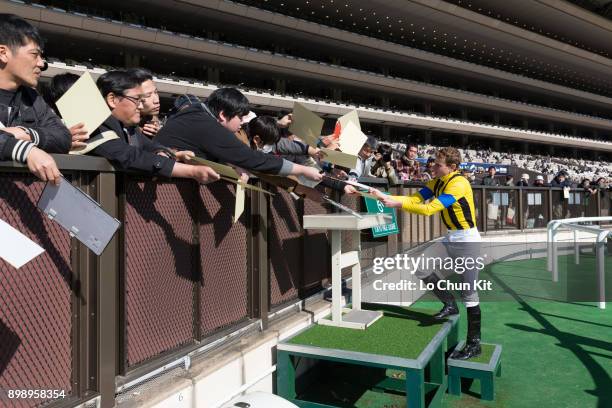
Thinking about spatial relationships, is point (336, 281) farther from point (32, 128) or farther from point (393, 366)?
point (32, 128)

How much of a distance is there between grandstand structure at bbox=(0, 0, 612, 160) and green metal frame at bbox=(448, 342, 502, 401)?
90.3ft

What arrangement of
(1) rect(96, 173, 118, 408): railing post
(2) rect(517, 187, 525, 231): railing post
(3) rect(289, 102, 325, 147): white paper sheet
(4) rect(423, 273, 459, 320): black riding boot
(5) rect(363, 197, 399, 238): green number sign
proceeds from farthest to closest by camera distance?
(2) rect(517, 187, 525, 231): railing post, (5) rect(363, 197, 399, 238): green number sign, (4) rect(423, 273, 459, 320): black riding boot, (3) rect(289, 102, 325, 147): white paper sheet, (1) rect(96, 173, 118, 408): railing post

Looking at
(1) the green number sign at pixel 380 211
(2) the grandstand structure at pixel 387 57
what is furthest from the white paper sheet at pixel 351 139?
(2) the grandstand structure at pixel 387 57

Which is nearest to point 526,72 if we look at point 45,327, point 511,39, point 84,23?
point 511,39

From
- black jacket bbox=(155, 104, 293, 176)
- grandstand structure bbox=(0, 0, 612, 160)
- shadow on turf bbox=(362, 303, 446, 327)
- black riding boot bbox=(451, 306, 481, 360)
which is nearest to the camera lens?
black jacket bbox=(155, 104, 293, 176)

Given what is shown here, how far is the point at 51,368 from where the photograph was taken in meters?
2.21

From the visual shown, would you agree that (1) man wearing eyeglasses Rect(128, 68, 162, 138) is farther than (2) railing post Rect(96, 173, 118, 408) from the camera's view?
Yes

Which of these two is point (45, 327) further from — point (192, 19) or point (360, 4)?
point (360, 4)

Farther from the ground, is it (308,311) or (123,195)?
(123,195)

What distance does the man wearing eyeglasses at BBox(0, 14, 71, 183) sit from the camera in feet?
6.87

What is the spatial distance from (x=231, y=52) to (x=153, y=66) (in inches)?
244

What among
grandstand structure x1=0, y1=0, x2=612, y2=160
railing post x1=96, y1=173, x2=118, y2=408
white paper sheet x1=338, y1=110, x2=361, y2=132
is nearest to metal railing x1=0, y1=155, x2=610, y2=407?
railing post x1=96, y1=173, x2=118, y2=408

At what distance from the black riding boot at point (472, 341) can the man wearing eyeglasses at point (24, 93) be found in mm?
3900

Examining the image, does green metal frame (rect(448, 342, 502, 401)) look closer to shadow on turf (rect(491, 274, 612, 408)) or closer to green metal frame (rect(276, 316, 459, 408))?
green metal frame (rect(276, 316, 459, 408))
